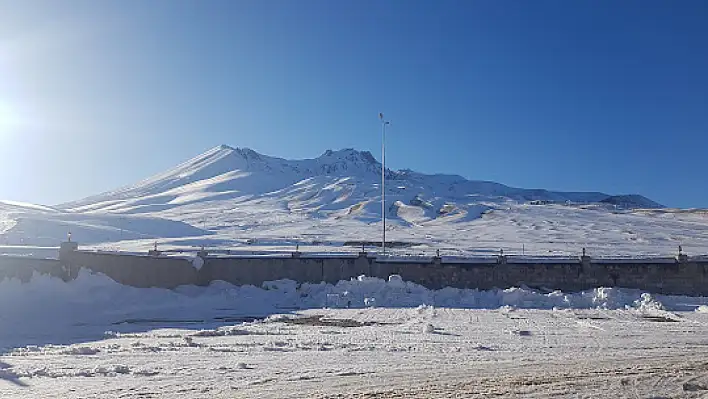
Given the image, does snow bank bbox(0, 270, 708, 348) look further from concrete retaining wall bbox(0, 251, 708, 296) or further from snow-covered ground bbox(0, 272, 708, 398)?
concrete retaining wall bbox(0, 251, 708, 296)

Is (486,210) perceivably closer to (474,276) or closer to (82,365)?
(474,276)

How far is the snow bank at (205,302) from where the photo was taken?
17.7m

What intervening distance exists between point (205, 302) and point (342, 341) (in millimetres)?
10421

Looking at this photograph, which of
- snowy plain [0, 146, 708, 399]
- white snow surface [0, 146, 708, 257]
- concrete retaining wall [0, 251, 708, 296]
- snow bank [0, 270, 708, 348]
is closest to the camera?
snowy plain [0, 146, 708, 399]

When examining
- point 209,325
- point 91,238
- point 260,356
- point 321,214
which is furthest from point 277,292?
point 321,214

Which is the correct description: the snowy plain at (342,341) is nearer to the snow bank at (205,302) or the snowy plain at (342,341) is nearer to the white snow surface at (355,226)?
the snow bank at (205,302)

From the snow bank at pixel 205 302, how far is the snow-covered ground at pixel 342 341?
68 mm

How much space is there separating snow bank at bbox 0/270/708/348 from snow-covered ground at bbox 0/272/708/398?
2.7 inches

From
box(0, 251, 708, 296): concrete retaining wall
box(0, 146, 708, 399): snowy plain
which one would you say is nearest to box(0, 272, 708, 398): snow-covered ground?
box(0, 146, 708, 399): snowy plain

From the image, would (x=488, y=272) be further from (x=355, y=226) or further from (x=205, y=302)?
(x=355, y=226)

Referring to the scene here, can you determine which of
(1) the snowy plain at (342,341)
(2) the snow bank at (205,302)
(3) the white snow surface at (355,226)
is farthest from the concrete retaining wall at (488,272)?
(3) the white snow surface at (355,226)

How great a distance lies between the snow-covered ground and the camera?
9578 millimetres

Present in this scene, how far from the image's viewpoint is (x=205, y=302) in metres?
23.8

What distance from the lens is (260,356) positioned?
41.5 ft
